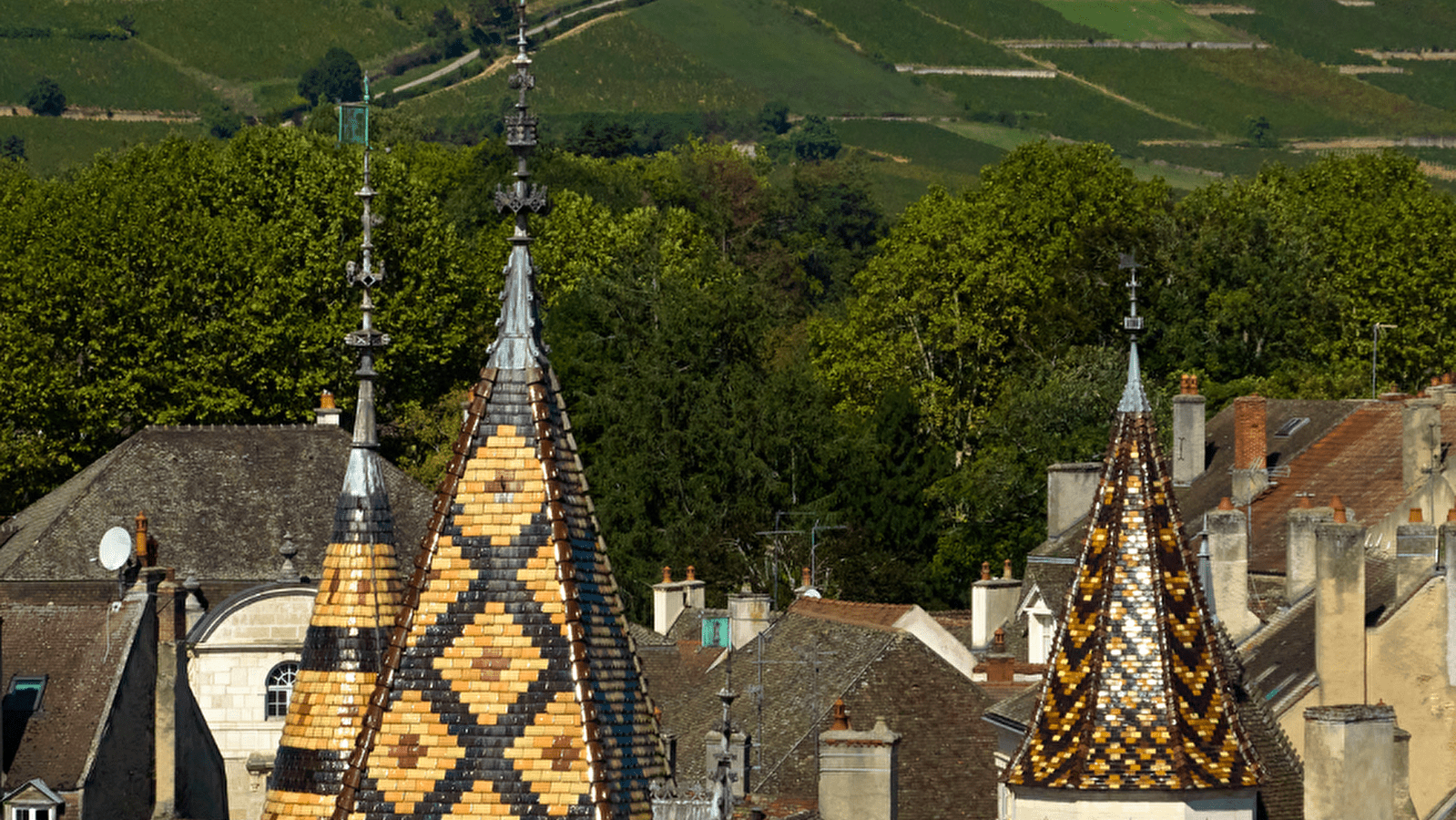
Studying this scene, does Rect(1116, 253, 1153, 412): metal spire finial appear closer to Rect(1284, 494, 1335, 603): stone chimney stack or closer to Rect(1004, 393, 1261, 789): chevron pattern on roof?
Rect(1004, 393, 1261, 789): chevron pattern on roof

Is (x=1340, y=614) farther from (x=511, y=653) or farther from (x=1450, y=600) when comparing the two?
(x=511, y=653)

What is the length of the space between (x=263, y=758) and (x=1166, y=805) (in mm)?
20597

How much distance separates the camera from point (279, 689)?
63094 millimetres

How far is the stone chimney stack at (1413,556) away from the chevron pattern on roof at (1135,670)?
933 cm

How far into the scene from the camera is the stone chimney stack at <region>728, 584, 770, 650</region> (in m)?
66.9

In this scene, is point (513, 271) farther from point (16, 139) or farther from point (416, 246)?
point (16, 139)

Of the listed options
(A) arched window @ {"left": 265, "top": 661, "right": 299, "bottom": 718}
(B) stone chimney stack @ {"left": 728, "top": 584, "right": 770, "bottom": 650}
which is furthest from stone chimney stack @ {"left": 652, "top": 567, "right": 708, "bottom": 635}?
(A) arched window @ {"left": 265, "top": 661, "right": 299, "bottom": 718}

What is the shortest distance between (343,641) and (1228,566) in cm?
2759

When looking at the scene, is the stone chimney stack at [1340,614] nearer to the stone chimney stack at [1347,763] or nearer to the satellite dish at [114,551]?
the stone chimney stack at [1347,763]

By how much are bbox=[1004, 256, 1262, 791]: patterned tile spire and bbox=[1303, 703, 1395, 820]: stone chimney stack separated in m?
2.42

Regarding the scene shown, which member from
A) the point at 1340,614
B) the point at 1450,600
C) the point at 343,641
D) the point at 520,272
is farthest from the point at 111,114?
the point at 520,272

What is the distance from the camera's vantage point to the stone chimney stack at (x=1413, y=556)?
159 ft

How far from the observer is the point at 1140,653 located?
128ft

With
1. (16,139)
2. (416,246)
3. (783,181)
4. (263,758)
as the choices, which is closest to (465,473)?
(263,758)
